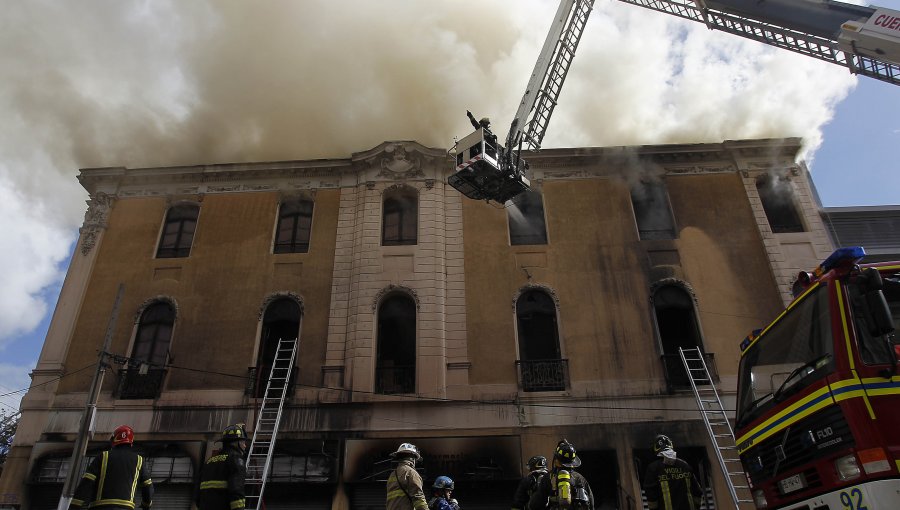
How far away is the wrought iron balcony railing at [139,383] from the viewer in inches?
539

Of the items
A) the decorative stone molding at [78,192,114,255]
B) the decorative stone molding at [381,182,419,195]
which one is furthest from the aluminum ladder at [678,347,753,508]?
the decorative stone molding at [78,192,114,255]

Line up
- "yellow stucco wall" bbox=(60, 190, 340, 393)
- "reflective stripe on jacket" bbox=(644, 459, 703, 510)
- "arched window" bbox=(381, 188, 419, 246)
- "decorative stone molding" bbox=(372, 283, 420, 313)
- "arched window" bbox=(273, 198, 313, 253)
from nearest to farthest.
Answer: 1. "reflective stripe on jacket" bbox=(644, 459, 703, 510)
2. "yellow stucco wall" bbox=(60, 190, 340, 393)
3. "decorative stone molding" bbox=(372, 283, 420, 313)
4. "arched window" bbox=(381, 188, 419, 246)
5. "arched window" bbox=(273, 198, 313, 253)

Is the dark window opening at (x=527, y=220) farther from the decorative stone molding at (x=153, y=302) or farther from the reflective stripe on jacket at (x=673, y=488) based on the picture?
the reflective stripe on jacket at (x=673, y=488)

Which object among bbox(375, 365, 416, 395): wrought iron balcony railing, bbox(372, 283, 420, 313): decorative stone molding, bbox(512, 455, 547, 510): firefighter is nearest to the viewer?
bbox(512, 455, 547, 510): firefighter

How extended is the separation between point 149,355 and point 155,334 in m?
0.56

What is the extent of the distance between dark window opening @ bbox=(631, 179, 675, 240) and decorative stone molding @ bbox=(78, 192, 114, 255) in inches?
579

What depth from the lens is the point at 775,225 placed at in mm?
15141

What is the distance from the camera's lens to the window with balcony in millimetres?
13734

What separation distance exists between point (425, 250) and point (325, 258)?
2.67m

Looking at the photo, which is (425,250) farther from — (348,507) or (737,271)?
(737,271)

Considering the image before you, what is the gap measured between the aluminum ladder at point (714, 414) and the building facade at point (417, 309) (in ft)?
0.91

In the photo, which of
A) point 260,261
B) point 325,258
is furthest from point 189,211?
point 325,258

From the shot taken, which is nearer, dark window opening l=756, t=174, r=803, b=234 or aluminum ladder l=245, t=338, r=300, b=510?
aluminum ladder l=245, t=338, r=300, b=510

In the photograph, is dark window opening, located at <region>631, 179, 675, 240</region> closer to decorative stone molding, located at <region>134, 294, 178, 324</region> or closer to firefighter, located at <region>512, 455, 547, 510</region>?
firefighter, located at <region>512, 455, 547, 510</region>
